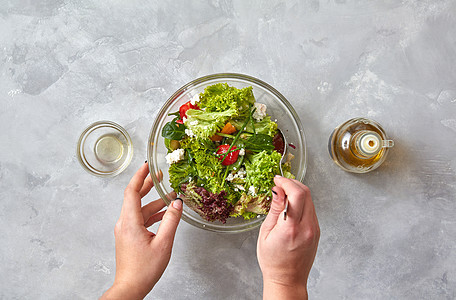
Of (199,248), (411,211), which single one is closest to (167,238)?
(199,248)

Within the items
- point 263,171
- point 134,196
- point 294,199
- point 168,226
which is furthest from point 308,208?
point 134,196

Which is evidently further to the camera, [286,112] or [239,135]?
[286,112]

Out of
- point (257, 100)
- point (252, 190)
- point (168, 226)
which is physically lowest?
point (168, 226)

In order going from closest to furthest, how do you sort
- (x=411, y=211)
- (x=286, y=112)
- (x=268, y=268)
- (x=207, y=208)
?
(x=268, y=268) < (x=207, y=208) < (x=286, y=112) < (x=411, y=211)

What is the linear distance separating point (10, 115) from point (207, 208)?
133 cm

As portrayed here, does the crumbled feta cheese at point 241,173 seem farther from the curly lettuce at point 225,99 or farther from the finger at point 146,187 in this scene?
the finger at point 146,187

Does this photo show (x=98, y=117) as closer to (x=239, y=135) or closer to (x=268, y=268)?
(x=239, y=135)

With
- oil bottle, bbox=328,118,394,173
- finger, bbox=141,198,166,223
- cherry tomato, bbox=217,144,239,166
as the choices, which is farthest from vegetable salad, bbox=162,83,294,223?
oil bottle, bbox=328,118,394,173

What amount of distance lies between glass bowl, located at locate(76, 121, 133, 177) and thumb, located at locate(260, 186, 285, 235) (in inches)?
34.8

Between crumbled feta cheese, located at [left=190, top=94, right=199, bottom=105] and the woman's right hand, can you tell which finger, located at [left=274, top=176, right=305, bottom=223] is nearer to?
the woman's right hand

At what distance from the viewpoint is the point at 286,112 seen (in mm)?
1748

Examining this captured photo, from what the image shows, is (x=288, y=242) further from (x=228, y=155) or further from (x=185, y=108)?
(x=185, y=108)

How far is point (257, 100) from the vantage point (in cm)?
179

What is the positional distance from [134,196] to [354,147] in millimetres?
1141
